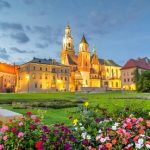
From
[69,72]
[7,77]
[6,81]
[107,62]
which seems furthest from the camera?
[107,62]

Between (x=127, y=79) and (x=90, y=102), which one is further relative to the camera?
(x=127, y=79)

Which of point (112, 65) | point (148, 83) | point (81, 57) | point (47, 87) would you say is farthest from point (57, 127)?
point (112, 65)

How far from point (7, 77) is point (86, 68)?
1274 inches

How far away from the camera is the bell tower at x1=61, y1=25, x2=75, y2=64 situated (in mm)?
127162

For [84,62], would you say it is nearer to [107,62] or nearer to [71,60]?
[71,60]

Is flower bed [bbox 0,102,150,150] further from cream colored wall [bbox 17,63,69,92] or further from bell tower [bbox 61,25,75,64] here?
bell tower [bbox 61,25,75,64]

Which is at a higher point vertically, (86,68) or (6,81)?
Answer: (86,68)

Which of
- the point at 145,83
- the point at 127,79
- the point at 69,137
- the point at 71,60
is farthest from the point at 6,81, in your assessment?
the point at 69,137

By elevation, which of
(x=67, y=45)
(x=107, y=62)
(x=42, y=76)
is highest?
(x=67, y=45)

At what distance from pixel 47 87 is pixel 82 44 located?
104 ft

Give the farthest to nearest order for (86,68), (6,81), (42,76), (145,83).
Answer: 1. (86,68)
2. (6,81)
3. (42,76)
4. (145,83)

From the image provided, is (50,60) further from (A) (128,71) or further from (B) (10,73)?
(A) (128,71)

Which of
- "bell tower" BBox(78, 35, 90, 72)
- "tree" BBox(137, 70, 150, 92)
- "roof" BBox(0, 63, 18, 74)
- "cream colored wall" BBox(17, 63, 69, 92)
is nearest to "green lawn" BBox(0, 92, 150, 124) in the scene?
"tree" BBox(137, 70, 150, 92)

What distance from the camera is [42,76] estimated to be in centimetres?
9950
